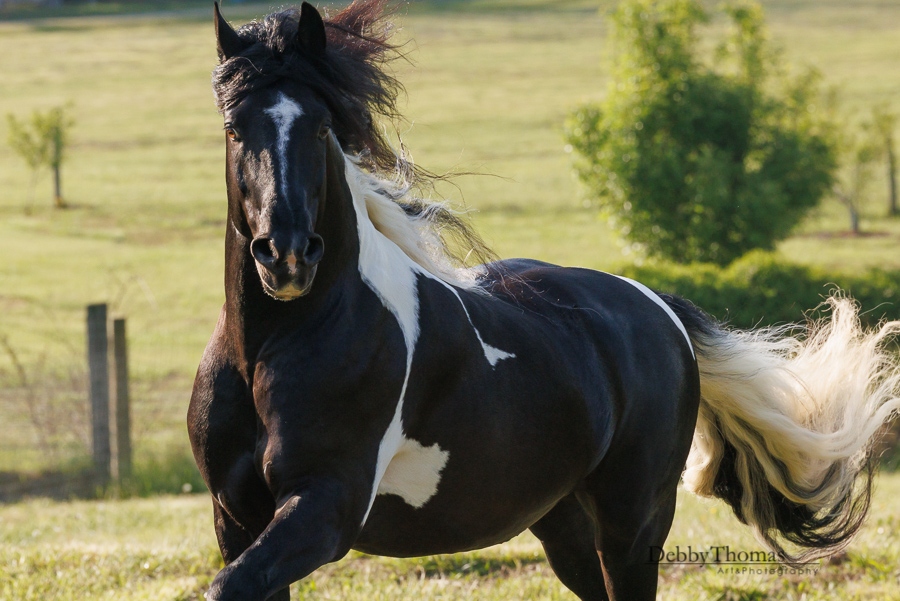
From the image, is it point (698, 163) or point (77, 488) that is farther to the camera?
point (698, 163)

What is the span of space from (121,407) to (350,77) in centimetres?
707

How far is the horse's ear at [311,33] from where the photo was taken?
8.15ft

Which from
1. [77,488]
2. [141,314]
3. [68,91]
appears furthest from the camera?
[68,91]

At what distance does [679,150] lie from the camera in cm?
1530

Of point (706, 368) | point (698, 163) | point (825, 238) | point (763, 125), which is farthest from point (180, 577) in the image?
point (825, 238)

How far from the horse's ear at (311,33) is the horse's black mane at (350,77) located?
0.02 m

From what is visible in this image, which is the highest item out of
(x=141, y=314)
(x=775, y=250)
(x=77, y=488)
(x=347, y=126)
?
(x=347, y=126)

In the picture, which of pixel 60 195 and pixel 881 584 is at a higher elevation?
pixel 881 584

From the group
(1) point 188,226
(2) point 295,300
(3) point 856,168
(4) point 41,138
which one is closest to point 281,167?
(2) point 295,300

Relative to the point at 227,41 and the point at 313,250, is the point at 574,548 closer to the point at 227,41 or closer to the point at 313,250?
the point at 313,250

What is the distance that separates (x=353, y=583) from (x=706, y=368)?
207 centimetres

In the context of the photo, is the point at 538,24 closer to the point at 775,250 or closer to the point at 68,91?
the point at 68,91

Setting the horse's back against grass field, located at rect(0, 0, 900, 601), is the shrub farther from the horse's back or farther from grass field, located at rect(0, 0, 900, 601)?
the horse's back

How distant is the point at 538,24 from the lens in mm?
63500
